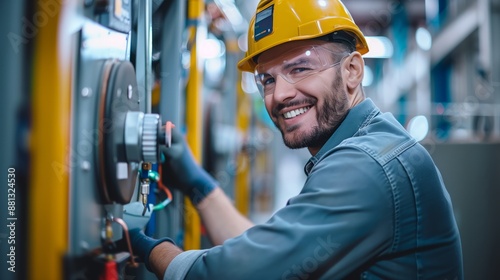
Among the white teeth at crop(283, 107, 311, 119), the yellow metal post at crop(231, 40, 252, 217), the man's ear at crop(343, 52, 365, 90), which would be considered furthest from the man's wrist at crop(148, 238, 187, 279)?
the yellow metal post at crop(231, 40, 252, 217)

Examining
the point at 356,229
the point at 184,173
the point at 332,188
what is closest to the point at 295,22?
the point at 332,188

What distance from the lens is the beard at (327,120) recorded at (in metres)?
1.34

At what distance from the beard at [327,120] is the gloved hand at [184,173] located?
477 millimetres

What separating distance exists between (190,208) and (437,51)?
5097 millimetres

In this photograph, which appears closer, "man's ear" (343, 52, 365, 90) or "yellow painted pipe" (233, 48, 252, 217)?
"man's ear" (343, 52, 365, 90)

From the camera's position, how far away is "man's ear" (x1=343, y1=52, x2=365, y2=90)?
4.51 ft

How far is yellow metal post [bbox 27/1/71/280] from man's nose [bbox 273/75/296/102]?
2.19 ft

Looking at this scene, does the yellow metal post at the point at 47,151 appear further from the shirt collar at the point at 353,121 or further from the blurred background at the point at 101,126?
the shirt collar at the point at 353,121

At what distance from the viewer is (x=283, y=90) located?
4.30 feet

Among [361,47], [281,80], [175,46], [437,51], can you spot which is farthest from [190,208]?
[437,51]

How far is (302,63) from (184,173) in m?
0.69

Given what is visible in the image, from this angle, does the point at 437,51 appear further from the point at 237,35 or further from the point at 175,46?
the point at 175,46

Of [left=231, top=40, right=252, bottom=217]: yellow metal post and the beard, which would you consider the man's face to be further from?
[left=231, top=40, right=252, bottom=217]: yellow metal post

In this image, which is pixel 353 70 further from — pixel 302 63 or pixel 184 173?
pixel 184 173
